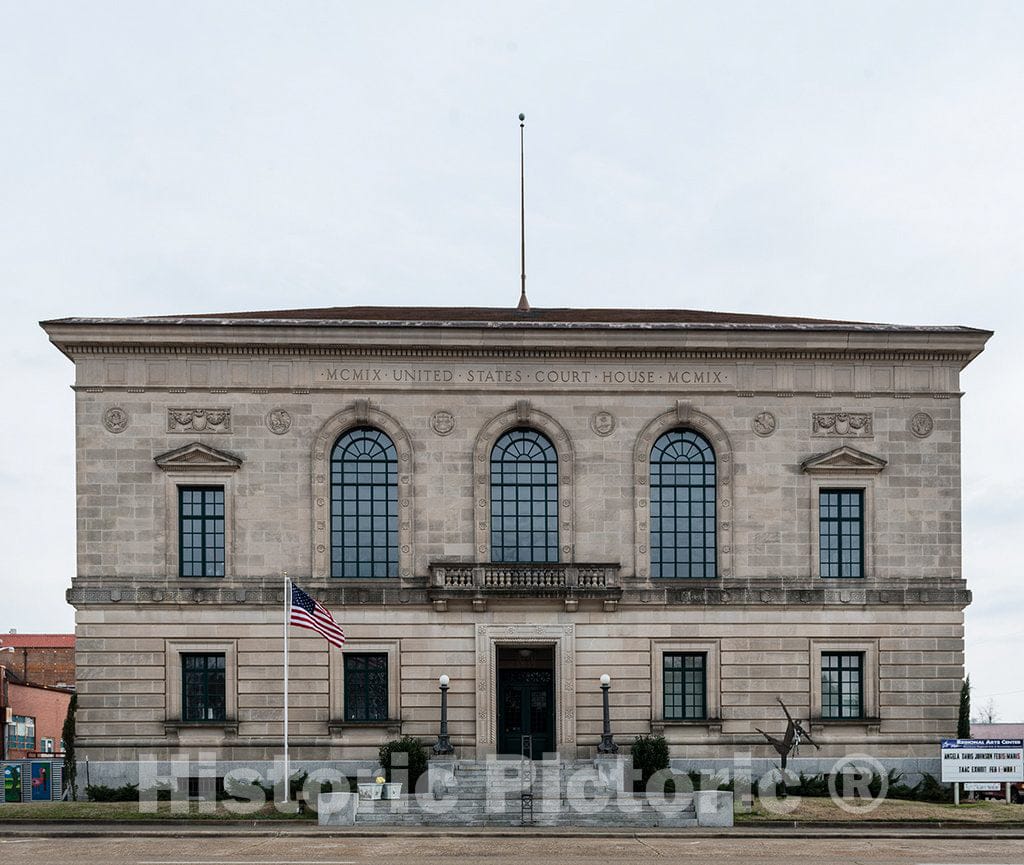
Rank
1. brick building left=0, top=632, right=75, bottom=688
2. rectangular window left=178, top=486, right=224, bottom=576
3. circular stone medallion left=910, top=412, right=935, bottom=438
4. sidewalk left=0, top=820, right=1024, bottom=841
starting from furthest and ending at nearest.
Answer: brick building left=0, top=632, right=75, bottom=688 < circular stone medallion left=910, top=412, right=935, bottom=438 < rectangular window left=178, top=486, right=224, bottom=576 < sidewalk left=0, top=820, right=1024, bottom=841

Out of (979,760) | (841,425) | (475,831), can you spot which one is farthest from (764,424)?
(475,831)

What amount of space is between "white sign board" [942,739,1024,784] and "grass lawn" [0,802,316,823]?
1729 cm

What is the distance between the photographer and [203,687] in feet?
137

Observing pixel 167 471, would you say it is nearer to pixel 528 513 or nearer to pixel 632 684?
pixel 528 513

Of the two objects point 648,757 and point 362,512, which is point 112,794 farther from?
point 648,757

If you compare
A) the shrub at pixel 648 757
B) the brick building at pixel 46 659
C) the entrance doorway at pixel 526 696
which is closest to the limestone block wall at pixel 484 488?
the entrance doorway at pixel 526 696

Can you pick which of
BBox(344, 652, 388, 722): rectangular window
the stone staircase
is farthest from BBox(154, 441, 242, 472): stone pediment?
the stone staircase

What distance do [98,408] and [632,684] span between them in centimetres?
1792

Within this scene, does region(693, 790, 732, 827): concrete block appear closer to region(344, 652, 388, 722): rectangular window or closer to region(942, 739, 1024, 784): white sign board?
region(942, 739, 1024, 784): white sign board

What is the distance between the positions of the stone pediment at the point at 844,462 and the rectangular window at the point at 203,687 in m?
18.6

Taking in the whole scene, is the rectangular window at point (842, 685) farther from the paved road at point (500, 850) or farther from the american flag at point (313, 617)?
the american flag at point (313, 617)

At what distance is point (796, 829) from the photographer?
33625 millimetres

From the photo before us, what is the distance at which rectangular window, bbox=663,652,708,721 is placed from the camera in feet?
139

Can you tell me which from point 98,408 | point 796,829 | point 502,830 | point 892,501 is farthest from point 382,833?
point 892,501
